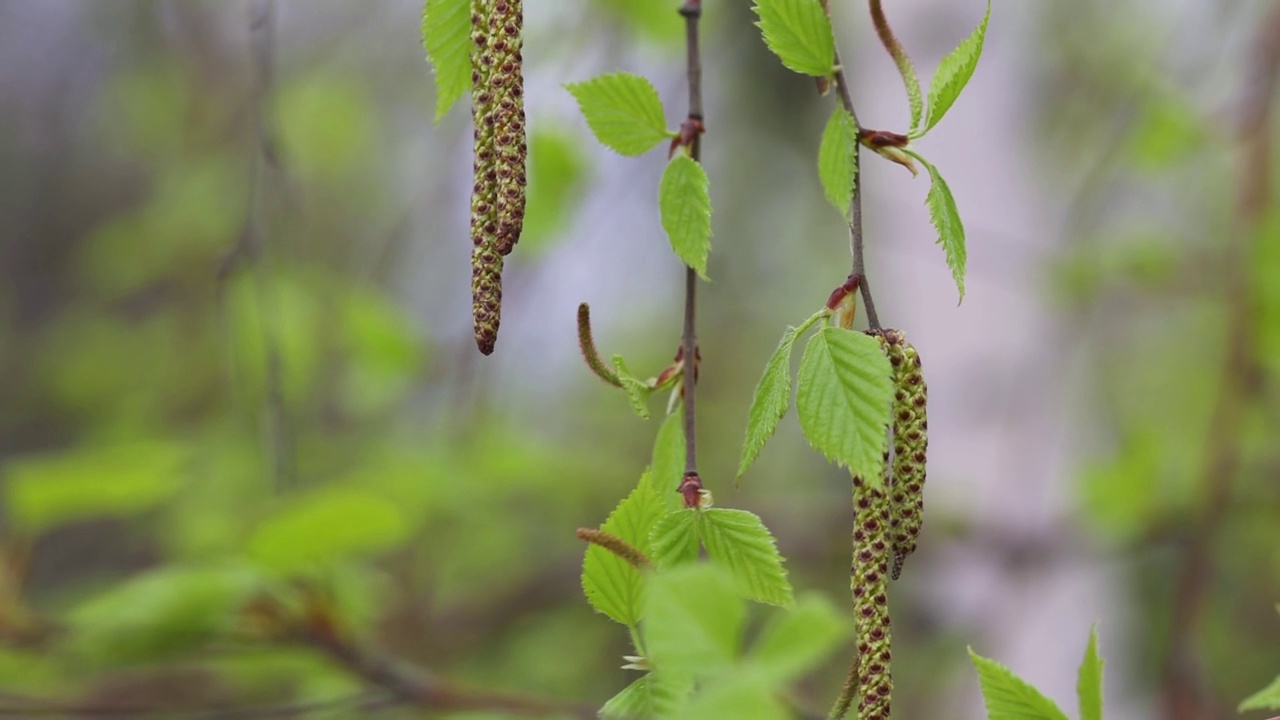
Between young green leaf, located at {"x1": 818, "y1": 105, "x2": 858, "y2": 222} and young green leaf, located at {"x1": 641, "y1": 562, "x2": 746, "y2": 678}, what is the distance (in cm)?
24

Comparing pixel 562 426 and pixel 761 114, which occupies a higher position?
pixel 761 114

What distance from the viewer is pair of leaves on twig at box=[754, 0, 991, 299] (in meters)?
0.52

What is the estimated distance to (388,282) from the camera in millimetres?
3211

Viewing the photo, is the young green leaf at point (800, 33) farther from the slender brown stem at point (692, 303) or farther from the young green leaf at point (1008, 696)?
the young green leaf at point (1008, 696)

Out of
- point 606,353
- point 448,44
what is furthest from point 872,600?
point 606,353

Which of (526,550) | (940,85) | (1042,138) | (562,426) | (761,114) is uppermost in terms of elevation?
(761,114)

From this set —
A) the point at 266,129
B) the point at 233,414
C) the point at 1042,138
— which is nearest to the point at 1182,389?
the point at 1042,138

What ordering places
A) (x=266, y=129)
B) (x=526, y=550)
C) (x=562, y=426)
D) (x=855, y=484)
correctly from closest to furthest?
1. (x=855, y=484)
2. (x=266, y=129)
3. (x=526, y=550)
4. (x=562, y=426)

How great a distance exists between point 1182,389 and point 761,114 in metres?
2.14

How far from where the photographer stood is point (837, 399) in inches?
19.5

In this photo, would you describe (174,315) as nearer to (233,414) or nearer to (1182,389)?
(233,414)

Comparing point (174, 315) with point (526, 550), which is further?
point (174, 315)

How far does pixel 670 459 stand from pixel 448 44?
0.27 meters

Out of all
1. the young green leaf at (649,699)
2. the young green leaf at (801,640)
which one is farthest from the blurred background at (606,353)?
→ the young green leaf at (801,640)
